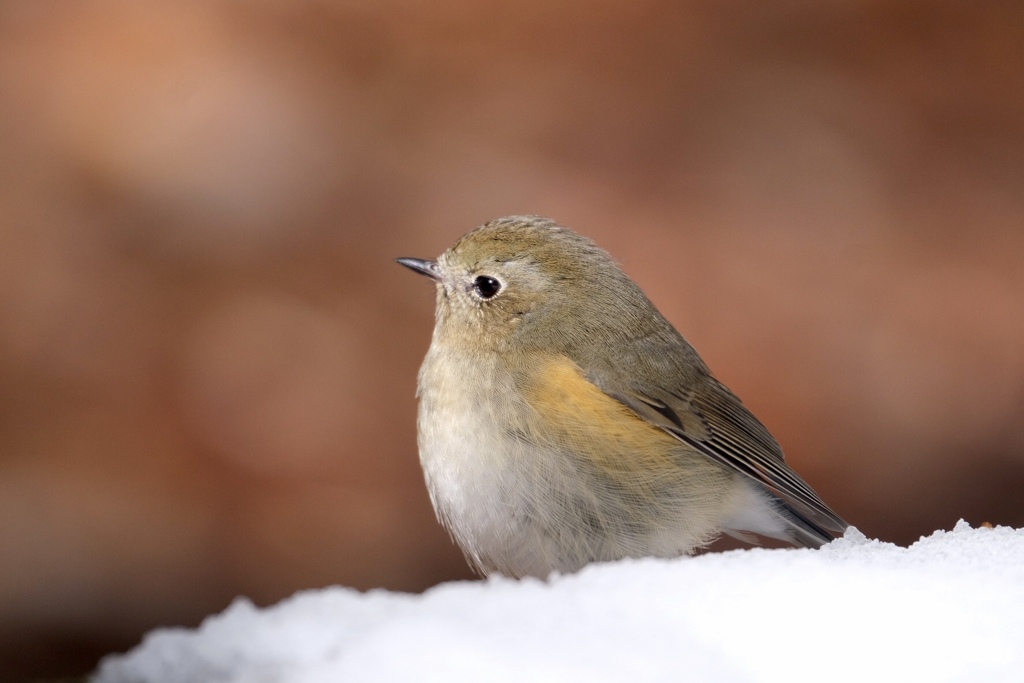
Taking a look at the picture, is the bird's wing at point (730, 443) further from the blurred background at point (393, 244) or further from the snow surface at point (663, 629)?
the blurred background at point (393, 244)

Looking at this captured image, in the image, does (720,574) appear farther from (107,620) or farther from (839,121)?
(839,121)

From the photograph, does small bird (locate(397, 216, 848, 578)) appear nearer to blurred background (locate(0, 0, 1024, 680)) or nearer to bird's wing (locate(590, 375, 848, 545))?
bird's wing (locate(590, 375, 848, 545))

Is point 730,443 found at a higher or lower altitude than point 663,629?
higher

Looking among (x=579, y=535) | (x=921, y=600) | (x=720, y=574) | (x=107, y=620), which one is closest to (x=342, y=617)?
(x=720, y=574)

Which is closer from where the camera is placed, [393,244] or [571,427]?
[571,427]

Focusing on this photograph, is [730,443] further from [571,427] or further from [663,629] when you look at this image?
[663,629]

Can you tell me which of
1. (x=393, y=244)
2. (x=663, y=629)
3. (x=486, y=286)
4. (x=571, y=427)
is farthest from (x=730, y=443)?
(x=393, y=244)

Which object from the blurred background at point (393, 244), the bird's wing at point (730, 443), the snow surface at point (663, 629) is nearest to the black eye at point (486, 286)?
the bird's wing at point (730, 443)
